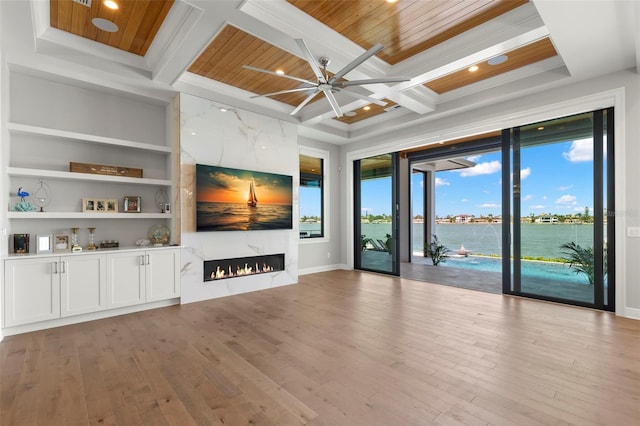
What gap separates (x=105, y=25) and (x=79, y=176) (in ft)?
6.09

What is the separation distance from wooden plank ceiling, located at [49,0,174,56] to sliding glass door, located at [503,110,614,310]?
16.9 ft

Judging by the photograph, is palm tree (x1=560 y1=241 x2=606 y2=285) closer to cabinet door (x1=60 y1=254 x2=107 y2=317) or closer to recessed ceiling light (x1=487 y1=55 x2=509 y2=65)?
recessed ceiling light (x1=487 y1=55 x2=509 y2=65)

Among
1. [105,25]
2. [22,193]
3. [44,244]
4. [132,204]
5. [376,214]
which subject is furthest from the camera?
[376,214]

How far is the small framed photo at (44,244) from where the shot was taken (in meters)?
3.71

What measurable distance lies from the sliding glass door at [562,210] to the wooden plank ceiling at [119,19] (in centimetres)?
515

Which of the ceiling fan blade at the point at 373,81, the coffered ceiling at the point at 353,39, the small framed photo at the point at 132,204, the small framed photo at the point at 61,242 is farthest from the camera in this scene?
the small framed photo at the point at 132,204

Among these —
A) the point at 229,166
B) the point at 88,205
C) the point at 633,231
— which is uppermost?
the point at 229,166

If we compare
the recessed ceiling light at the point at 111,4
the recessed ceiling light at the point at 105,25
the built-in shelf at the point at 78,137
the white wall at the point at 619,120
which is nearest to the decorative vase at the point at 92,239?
the built-in shelf at the point at 78,137

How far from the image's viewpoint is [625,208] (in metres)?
3.81

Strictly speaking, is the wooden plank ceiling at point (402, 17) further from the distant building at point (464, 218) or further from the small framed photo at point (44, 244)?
the distant building at point (464, 218)

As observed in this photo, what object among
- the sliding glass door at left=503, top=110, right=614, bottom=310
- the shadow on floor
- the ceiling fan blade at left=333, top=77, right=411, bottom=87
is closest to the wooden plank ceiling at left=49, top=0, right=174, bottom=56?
the ceiling fan blade at left=333, top=77, right=411, bottom=87

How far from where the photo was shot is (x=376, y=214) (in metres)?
7.08

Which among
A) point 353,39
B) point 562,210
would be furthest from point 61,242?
point 562,210

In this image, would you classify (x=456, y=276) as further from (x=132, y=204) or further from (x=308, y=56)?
(x=132, y=204)
